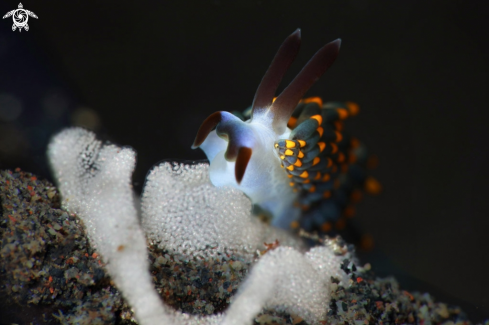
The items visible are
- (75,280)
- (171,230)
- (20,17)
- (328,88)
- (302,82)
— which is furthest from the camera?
(328,88)

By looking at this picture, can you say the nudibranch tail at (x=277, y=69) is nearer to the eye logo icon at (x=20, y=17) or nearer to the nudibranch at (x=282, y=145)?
the nudibranch at (x=282, y=145)

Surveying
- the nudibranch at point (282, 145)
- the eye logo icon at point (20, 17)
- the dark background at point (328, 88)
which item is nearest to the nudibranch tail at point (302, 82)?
the nudibranch at point (282, 145)

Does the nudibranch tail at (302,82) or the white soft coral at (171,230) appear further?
the nudibranch tail at (302,82)

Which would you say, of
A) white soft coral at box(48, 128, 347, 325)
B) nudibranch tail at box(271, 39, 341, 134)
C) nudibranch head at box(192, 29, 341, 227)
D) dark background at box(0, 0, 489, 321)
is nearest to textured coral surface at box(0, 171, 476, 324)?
white soft coral at box(48, 128, 347, 325)

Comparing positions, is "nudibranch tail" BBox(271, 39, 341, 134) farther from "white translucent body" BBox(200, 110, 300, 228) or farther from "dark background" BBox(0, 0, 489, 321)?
"dark background" BBox(0, 0, 489, 321)

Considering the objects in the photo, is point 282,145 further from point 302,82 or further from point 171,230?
point 171,230

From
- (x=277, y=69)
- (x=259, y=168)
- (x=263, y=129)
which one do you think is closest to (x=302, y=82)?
(x=277, y=69)

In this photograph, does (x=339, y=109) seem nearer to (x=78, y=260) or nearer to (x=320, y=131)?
(x=320, y=131)
